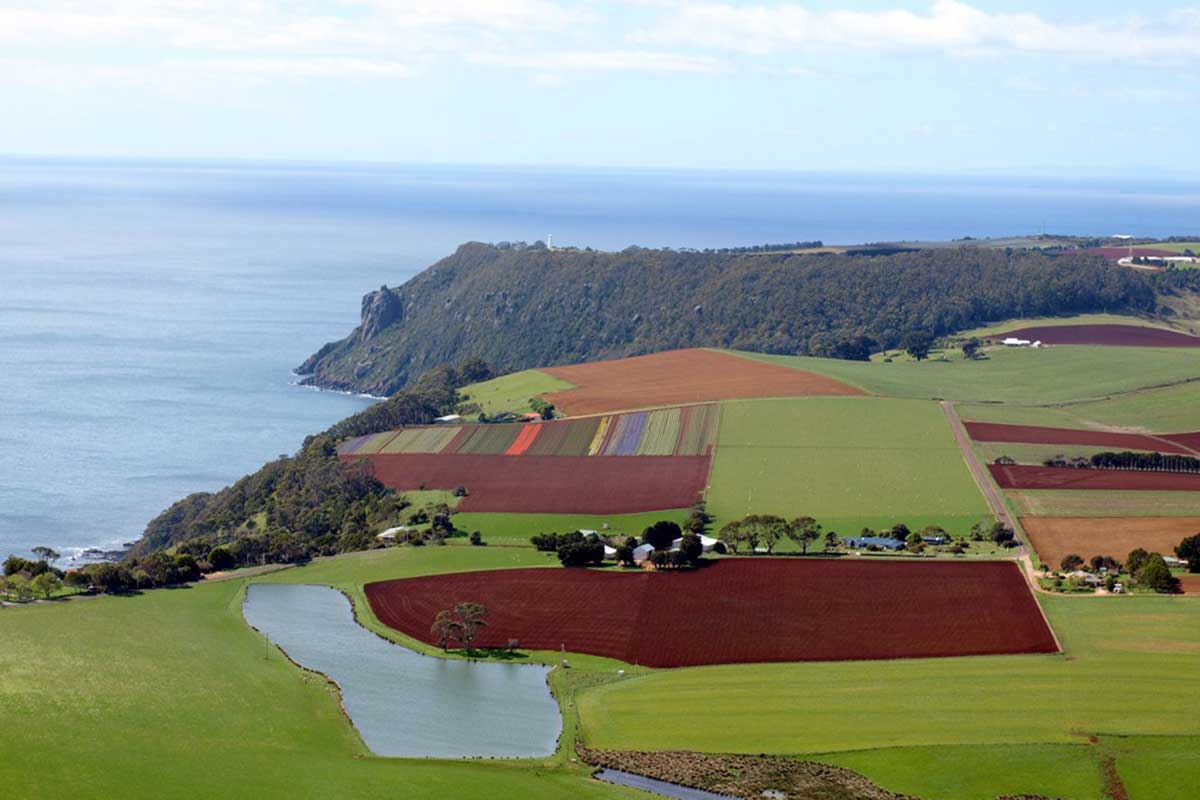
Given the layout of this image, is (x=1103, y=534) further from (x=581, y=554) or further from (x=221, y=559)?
(x=221, y=559)

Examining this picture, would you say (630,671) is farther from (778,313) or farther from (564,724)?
(778,313)

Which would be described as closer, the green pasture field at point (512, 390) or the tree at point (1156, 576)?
the tree at point (1156, 576)

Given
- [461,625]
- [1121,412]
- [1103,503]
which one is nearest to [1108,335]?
[1121,412]

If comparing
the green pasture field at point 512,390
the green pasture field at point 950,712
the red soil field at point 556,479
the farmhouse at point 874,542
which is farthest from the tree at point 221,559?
the green pasture field at point 512,390

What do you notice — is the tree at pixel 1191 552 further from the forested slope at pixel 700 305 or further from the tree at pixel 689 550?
the forested slope at pixel 700 305

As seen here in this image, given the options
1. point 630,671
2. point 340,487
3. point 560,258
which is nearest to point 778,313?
point 560,258

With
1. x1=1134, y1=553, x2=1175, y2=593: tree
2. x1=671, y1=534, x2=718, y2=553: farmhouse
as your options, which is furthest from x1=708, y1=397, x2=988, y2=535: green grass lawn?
x1=1134, y1=553, x2=1175, y2=593: tree

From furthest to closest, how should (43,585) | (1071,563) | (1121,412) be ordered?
1. (1121,412)
2. (1071,563)
3. (43,585)
